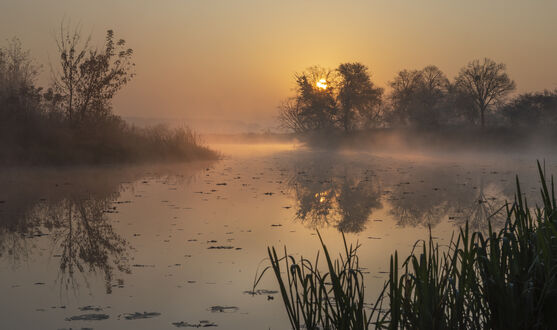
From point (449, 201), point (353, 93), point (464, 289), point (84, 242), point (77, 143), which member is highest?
point (353, 93)

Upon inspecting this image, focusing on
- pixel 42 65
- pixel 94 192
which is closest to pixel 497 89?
pixel 42 65

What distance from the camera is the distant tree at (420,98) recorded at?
61.3 m

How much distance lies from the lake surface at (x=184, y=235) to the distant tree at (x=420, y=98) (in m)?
40.3

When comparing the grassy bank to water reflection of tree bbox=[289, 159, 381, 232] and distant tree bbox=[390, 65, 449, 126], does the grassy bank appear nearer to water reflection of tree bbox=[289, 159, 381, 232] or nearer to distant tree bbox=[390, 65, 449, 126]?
water reflection of tree bbox=[289, 159, 381, 232]

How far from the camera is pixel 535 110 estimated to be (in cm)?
5625

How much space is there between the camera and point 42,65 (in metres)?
27.1

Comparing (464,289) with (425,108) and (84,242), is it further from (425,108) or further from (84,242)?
(425,108)

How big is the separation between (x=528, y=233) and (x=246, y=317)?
2.92 metres

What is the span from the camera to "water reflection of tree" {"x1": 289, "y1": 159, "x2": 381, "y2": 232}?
478 inches

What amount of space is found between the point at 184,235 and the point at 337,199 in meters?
6.45

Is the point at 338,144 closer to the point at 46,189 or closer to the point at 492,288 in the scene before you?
the point at 46,189

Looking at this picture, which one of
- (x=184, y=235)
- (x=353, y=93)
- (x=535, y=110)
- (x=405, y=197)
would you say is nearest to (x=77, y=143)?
(x=405, y=197)

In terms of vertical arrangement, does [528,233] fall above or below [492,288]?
above

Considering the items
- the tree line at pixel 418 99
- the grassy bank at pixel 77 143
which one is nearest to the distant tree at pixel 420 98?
the tree line at pixel 418 99
